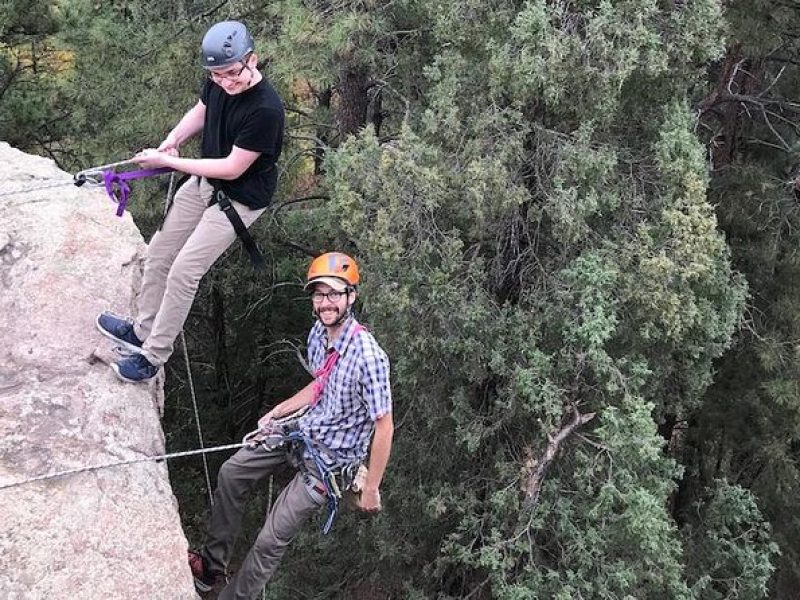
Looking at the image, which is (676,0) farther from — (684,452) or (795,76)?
(684,452)

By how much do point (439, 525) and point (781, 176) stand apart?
5121 millimetres

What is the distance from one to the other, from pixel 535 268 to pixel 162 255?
263 centimetres

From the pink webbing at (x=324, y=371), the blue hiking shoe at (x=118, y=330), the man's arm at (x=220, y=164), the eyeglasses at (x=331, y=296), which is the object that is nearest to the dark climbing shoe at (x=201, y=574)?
the pink webbing at (x=324, y=371)

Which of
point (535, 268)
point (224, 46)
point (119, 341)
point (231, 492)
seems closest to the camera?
point (224, 46)

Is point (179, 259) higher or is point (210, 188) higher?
point (210, 188)

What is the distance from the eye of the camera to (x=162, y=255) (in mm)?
4625

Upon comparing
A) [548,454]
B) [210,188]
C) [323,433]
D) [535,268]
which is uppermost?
[210,188]

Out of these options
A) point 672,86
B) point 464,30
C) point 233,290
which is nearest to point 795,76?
point 672,86

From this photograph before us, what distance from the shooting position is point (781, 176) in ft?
28.7

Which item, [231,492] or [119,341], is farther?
[119,341]

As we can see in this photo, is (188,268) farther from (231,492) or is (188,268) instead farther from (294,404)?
(231,492)

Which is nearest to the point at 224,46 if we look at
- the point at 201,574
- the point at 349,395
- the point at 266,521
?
the point at 349,395

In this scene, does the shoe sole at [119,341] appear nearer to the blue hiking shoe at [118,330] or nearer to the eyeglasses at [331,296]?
the blue hiking shoe at [118,330]

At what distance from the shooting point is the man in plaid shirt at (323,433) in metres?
3.71
